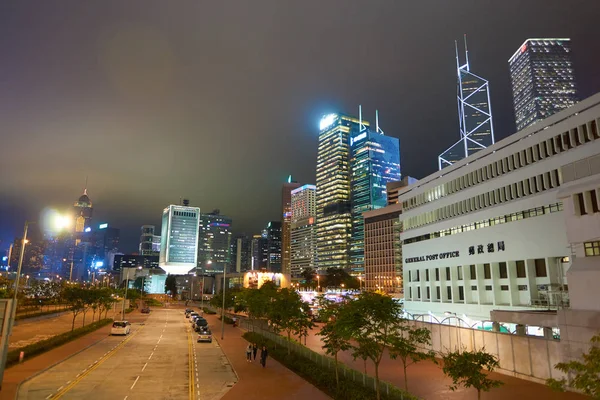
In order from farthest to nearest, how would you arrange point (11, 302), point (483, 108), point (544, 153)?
1. point (483, 108)
2. point (544, 153)
3. point (11, 302)

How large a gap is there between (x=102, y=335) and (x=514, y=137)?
59.4m

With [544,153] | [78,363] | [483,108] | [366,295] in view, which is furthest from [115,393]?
[483,108]

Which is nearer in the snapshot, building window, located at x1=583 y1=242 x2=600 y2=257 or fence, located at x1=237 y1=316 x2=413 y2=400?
fence, located at x1=237 y1=316 x2=413 y2=400

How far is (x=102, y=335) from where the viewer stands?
164ft

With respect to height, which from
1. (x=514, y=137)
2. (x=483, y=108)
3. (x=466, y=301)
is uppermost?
(x=483, y=108)

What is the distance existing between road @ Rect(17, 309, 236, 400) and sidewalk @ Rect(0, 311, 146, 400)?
63 centimetres

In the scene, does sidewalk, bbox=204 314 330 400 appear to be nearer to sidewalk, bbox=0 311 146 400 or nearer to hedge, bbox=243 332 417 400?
hedge, bbox=243 332 417 400

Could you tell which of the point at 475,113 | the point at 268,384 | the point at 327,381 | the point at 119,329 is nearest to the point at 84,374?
the point at 268,384

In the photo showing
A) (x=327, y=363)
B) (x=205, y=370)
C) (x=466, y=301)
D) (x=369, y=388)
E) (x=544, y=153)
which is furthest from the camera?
(x=466, y=301)

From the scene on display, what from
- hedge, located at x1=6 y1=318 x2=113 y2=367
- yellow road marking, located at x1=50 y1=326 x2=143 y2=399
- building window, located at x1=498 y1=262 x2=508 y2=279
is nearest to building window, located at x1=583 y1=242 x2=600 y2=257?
building window, located at x1=498 y1=262 x2=508 y2=279

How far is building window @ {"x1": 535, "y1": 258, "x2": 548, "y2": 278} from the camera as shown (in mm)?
48188

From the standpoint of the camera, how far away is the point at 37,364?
2962 centimetres

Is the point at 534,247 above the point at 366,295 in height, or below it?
above

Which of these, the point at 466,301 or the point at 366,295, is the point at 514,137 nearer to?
the point at 466,301
